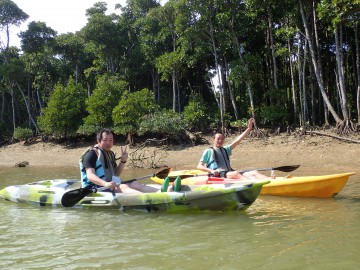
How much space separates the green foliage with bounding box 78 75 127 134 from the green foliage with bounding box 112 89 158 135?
94 centimetres

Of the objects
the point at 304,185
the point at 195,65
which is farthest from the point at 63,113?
the point at 304,185

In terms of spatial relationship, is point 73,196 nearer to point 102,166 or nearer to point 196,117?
point 102,166

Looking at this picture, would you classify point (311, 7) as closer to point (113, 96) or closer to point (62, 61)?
point (113, 96)

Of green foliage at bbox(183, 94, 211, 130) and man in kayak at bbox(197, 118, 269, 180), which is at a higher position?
green foliage at bbox(183, 94, 211, 130)

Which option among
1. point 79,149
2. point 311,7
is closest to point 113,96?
point 79,149

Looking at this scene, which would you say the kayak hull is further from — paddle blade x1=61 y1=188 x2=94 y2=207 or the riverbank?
the riverbank

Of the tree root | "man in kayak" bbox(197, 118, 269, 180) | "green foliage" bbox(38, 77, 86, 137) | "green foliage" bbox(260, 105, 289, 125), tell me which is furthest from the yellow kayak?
"green foliage" bbox(38, 77, 86, 137)

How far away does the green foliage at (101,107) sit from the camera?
1855 cm

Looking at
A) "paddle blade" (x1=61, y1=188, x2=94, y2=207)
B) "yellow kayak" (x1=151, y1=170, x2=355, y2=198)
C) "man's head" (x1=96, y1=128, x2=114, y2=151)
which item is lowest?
"yellow kayak" (x1=151, y1=170, x2=355, y2=198)

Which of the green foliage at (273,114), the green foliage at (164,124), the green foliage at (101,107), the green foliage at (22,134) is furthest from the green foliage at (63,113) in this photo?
the green foliage at (273,114)

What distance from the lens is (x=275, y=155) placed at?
13531 millimetres

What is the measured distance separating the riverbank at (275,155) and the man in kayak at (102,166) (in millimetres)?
6915

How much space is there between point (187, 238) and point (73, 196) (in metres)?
2.37

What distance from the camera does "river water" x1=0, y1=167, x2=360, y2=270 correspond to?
3.41m
